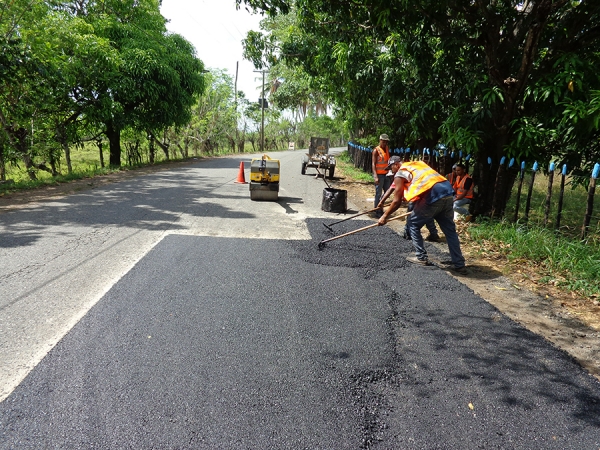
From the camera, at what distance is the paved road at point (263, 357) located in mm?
2203

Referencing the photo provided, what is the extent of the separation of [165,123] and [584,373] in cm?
1884

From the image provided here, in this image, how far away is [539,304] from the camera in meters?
4.31

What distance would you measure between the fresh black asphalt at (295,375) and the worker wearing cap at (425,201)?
3.29 ft

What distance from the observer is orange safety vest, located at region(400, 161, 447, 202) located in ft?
16.5

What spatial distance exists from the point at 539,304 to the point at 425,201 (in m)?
1.75

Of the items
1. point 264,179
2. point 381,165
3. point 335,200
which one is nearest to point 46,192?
point 264,179

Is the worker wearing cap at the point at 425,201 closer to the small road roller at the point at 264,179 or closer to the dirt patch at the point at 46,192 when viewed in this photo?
the small road roller at the point at 264,179

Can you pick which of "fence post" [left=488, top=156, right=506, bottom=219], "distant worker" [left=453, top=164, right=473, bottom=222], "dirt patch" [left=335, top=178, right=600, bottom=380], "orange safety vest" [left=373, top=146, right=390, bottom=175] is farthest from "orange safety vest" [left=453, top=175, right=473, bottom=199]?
"dirt patch" [left=335, top=178, right=600, bottom=380]

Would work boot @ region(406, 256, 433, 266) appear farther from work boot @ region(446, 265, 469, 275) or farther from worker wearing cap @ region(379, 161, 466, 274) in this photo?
work boot @ region(446, 265, 469, 275)

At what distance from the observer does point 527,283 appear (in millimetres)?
4906

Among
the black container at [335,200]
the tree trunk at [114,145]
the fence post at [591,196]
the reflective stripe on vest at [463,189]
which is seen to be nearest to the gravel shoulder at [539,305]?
the fence post at [591,196]

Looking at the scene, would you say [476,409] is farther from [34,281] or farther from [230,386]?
[34,281]

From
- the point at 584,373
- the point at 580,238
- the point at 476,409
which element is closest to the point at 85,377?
the point at 476,409

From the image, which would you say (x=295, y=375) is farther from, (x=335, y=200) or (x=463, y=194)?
(x=463, y=194)
